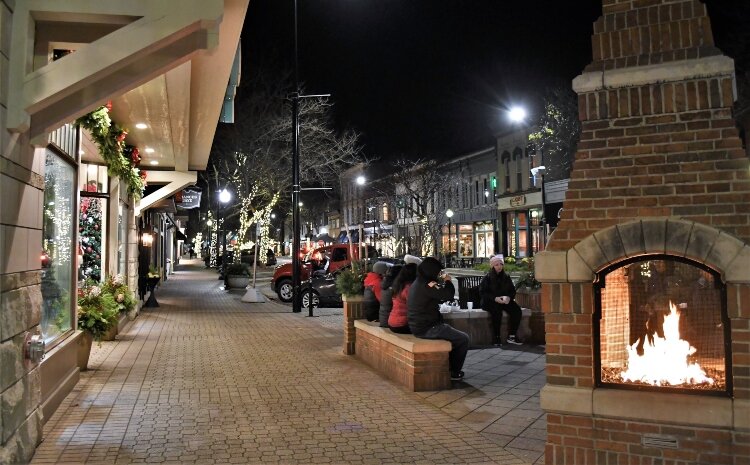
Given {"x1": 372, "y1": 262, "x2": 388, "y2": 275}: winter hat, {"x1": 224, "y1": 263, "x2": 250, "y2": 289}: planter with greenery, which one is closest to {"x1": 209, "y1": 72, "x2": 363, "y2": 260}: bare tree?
{"x1": 224, "y1": 263, "x2": 250, "y2": 289}: planter with greenery

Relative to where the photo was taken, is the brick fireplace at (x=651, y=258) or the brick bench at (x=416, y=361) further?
the brick bench at (x=416, y=361)

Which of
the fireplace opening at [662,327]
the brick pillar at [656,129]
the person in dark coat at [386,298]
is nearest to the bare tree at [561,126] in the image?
the person in dark coat at [386,298]

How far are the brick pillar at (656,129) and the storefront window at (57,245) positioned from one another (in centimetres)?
581

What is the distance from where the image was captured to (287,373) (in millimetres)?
8883

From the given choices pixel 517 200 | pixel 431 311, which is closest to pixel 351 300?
pixel 431 311

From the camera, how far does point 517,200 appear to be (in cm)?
4238

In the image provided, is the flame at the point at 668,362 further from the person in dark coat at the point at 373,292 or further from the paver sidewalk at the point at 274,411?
the person in dark coat at the point at 373,292

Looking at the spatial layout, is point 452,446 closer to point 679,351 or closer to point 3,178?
point 679,351

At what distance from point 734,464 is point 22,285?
18.4ft

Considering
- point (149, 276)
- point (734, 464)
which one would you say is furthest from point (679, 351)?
point (149, 276)

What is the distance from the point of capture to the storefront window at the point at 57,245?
7230 millimetres

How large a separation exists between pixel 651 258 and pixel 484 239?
43666 mm

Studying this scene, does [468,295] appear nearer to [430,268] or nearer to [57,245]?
[430,268]

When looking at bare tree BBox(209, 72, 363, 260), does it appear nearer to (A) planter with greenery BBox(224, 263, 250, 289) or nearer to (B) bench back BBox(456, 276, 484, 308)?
(A) planter with greenery BBox(224, 263, 250, 289)
